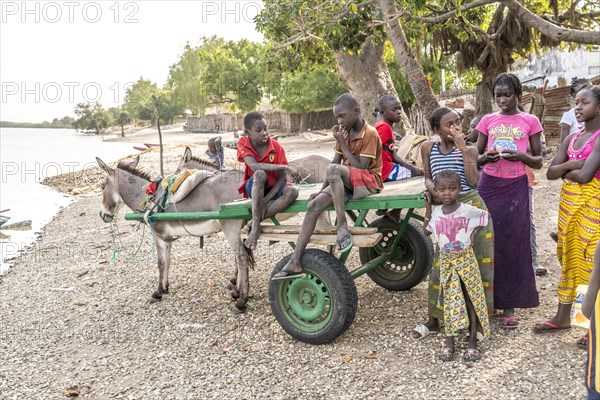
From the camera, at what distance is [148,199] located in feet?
20.1

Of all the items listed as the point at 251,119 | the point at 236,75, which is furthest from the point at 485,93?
the point at 236,75

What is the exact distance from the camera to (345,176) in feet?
13.9

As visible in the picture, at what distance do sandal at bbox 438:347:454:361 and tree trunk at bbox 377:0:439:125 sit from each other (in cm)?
531

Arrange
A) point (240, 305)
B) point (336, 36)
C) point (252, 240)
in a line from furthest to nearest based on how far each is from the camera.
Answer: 1. point (336, 36)
2. point (240, 305)
3. point (252, 240)

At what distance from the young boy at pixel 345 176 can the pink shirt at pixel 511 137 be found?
1004mm

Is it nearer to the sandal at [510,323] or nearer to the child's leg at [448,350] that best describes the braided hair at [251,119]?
the child's leg at [448,350]

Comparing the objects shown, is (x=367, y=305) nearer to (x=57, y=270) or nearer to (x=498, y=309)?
(x=498, y=309)

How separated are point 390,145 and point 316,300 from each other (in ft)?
6.05

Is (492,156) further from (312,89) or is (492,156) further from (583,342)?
(312,89)

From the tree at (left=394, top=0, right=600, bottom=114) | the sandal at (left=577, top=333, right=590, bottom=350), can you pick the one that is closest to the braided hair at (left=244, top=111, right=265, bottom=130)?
the sandal at (left=577, top=333, right=590, bottom=350)

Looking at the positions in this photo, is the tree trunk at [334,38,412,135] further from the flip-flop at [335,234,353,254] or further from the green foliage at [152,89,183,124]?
the green foliage at [152,89,183,124]

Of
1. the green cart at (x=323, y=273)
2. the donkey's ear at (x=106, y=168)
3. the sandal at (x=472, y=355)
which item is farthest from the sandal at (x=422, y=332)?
the donkey's ear at (x=106, y=168)

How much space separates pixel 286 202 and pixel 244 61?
45378 mm

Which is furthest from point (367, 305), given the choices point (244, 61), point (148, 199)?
point (244, 61)
